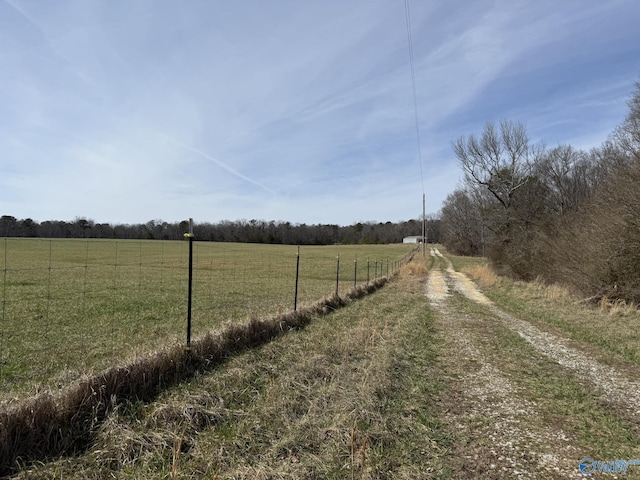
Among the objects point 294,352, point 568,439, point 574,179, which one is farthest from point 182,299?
point 574,179

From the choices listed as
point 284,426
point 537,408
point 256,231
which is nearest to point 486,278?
point 537,408

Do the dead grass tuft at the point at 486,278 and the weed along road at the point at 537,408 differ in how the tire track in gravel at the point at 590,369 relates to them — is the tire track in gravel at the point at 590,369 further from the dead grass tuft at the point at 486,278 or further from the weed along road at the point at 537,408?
the dead grass tuft at the point at 486,278

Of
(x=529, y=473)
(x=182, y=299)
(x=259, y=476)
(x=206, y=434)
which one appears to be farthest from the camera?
(x=182, y=299)

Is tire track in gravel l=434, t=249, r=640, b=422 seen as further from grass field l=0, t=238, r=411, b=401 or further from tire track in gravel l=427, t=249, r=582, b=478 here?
grass field l=0, t=238, r=411, b=401

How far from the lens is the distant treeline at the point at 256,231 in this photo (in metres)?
70.9

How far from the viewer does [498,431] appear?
4.21 meters

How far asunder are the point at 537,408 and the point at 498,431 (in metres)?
1.02

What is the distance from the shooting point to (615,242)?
12.9m

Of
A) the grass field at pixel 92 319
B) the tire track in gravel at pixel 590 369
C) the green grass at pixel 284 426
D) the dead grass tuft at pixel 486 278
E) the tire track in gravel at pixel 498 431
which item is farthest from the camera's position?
the dead grass tuft at pixel 486 278

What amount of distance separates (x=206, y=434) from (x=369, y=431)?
1.73 m

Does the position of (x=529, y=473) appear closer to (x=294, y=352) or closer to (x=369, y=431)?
(x=369, y=431)

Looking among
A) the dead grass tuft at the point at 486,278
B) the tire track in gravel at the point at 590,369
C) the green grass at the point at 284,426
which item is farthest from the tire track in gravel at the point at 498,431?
the dead grass tuft at the point at 486,278

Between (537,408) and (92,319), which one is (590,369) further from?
(92,319)

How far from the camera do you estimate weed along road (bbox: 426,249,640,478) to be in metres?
3.58
